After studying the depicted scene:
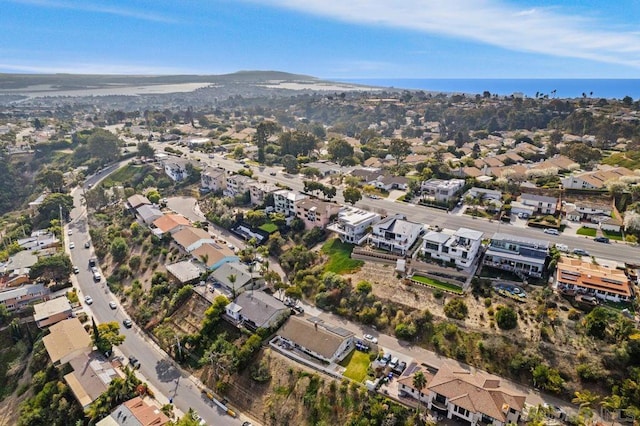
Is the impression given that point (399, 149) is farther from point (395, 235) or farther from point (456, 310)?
point (456, 310)

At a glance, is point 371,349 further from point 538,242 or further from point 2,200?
point 2,200

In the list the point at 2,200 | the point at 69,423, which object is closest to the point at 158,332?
the point at 69,423

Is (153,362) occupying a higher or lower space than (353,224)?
lower

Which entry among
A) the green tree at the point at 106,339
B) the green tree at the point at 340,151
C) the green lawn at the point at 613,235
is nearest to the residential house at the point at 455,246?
the green lawn at the point at 613,235

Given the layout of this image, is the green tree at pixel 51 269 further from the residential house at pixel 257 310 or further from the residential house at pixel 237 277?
the residential house at pixel 257 310

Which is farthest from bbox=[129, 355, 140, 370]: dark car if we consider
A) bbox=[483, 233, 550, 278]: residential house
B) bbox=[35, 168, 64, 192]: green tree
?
bbox=[35, 168, 64, 192]: green tree

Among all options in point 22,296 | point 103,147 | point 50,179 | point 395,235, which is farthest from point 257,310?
point 103,147
